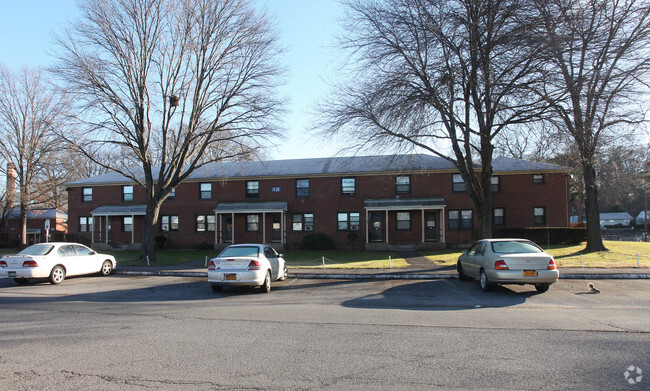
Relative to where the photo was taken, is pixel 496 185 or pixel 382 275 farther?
pixel 496 185

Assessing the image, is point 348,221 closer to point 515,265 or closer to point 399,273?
point 399,273

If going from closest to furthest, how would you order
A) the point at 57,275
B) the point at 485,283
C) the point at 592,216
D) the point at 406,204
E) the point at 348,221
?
the point at 485,283 → the point at 57,275 → the point at 592,216 → the point at 406,204 → the point at 348,221

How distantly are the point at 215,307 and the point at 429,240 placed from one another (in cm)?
2264

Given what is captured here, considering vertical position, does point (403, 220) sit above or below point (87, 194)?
below

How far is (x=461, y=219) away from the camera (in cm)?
3002

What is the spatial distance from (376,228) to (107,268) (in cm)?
1846

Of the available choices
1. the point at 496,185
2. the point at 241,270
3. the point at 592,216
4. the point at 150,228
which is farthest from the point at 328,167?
the point at 241,270

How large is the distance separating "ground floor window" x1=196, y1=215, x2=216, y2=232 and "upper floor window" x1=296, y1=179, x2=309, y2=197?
22.9 feet

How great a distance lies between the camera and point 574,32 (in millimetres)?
16828

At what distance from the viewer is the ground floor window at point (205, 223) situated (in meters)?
33.0

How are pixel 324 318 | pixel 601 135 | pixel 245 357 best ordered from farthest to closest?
pixel 601 135, pixel 324 318, pixel 245 357

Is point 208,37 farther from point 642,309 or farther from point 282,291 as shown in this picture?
point 642,309

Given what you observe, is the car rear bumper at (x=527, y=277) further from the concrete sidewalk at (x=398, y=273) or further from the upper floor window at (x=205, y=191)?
the upper floor window at (x=205, y=191)

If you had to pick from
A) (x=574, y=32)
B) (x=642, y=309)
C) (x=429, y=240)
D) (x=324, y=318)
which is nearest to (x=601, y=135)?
(x=574, y=32)
